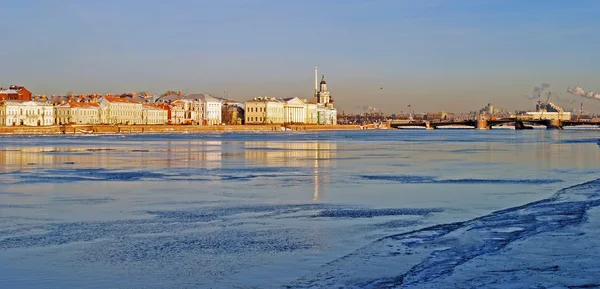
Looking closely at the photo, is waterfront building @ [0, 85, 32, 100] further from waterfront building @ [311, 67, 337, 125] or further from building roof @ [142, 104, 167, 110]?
waterfront building @ [311, 67, 337, 125]

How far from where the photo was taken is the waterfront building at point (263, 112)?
379 feet

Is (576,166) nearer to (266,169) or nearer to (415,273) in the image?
(266,169)

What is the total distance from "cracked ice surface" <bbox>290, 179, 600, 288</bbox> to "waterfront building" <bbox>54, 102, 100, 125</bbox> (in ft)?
262

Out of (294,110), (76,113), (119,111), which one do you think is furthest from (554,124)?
(76,113)

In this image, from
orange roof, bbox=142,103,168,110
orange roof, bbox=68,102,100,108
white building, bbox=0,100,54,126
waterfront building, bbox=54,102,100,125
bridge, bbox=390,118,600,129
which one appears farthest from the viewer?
bridge, bbox=390,118,600,129

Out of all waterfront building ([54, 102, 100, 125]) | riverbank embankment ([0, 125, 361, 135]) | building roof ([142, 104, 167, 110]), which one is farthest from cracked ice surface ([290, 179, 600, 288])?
building roof ([142, 104, 167, 110])

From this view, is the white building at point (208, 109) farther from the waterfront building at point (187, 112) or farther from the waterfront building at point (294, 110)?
the waterfront building at point (294, 110)

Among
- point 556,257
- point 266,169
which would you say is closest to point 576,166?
point 266,169

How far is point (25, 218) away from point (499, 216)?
18.8 ft

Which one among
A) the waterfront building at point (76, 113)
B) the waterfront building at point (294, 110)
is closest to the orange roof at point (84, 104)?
the waterfront building at point (76, 113)

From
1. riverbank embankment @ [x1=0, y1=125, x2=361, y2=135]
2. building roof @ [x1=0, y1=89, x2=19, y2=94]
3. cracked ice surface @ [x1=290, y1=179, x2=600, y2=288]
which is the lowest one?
cracked ice surface @ [x1=290, y1=179, x2=600, y2=288]

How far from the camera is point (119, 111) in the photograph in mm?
93312

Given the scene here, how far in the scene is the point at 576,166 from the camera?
20.8 meters

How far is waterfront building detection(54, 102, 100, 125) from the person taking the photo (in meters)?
85.1
